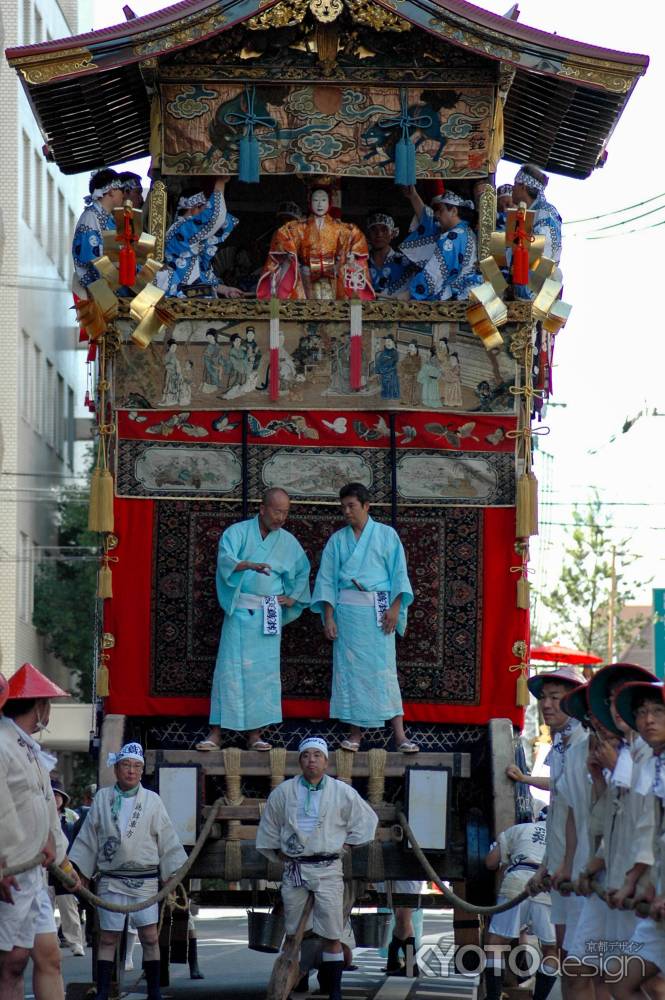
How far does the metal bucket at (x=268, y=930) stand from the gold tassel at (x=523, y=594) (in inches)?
99.2

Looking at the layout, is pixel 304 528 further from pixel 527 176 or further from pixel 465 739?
pixel 527 176

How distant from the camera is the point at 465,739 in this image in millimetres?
12523

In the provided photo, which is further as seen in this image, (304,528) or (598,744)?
(304,528)

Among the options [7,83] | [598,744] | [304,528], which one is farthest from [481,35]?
[7,83]

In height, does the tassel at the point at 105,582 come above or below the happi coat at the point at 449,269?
below

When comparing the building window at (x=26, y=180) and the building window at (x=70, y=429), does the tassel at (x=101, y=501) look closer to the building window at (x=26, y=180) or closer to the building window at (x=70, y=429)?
the building window at (x=26, y=180)

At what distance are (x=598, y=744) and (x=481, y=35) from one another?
5.28 metres

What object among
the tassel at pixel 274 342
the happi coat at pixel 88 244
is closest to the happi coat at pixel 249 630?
the tassel at pixel 274 342

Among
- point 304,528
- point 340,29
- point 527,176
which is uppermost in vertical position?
point 340,29

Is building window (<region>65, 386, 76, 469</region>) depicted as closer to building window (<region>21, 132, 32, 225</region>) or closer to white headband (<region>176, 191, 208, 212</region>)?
building window (<region>21, 132, 32, 225</region>)

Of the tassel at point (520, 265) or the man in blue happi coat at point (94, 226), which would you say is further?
the man in blue happi coat at point (94, 226)

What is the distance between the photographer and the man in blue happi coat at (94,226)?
12.8m

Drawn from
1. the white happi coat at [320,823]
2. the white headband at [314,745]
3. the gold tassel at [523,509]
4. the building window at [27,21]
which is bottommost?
the white happi coat at [320,823]

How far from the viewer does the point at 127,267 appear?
1217 centimetres
